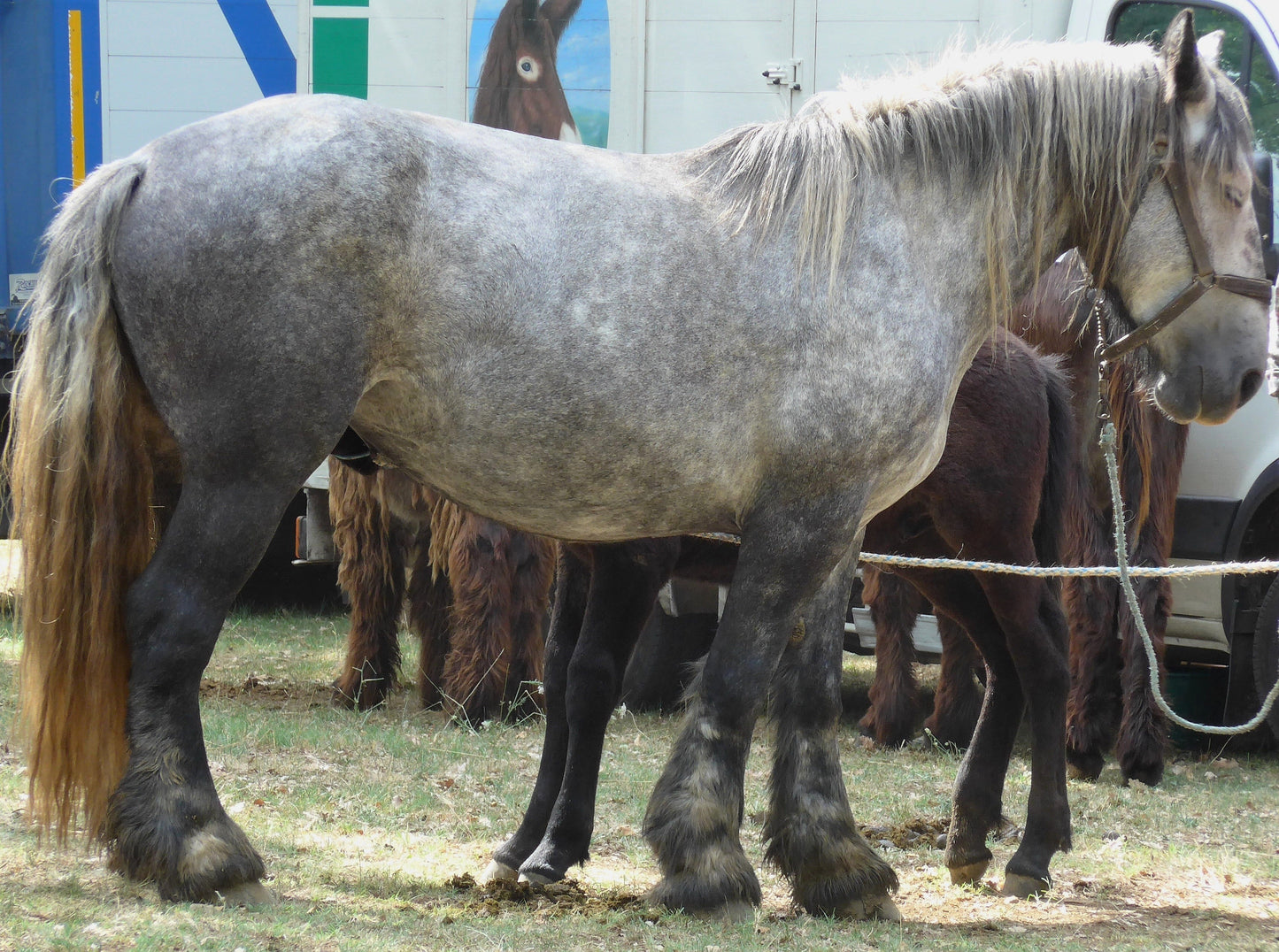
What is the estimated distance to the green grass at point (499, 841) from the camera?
2832 mm

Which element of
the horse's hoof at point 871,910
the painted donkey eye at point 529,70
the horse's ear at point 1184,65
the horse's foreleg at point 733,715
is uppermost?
the painted donkey eye at point 529,70

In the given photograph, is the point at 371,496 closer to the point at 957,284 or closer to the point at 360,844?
the point at 360,844

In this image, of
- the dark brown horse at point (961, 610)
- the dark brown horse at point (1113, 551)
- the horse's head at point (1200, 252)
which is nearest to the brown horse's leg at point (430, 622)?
the dark brown horse at point (961, 610)

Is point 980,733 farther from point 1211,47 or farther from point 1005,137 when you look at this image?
point 1211,47

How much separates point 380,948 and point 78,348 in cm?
142

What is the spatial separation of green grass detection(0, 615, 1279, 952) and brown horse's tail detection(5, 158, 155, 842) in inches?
11.5

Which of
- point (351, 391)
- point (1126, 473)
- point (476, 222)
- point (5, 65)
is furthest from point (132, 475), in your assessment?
point (5, 65)

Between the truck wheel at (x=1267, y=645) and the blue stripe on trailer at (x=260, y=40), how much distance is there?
568 cm

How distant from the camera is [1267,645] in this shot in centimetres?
556

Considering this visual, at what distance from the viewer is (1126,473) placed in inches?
220

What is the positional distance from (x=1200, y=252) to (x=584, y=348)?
5.31 ft

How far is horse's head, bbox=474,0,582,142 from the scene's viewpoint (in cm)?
667

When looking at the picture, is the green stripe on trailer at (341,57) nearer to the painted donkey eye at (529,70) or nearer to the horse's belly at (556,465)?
the painted donkey eye at (529,70)

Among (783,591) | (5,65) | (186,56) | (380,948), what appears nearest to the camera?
(380,948)
